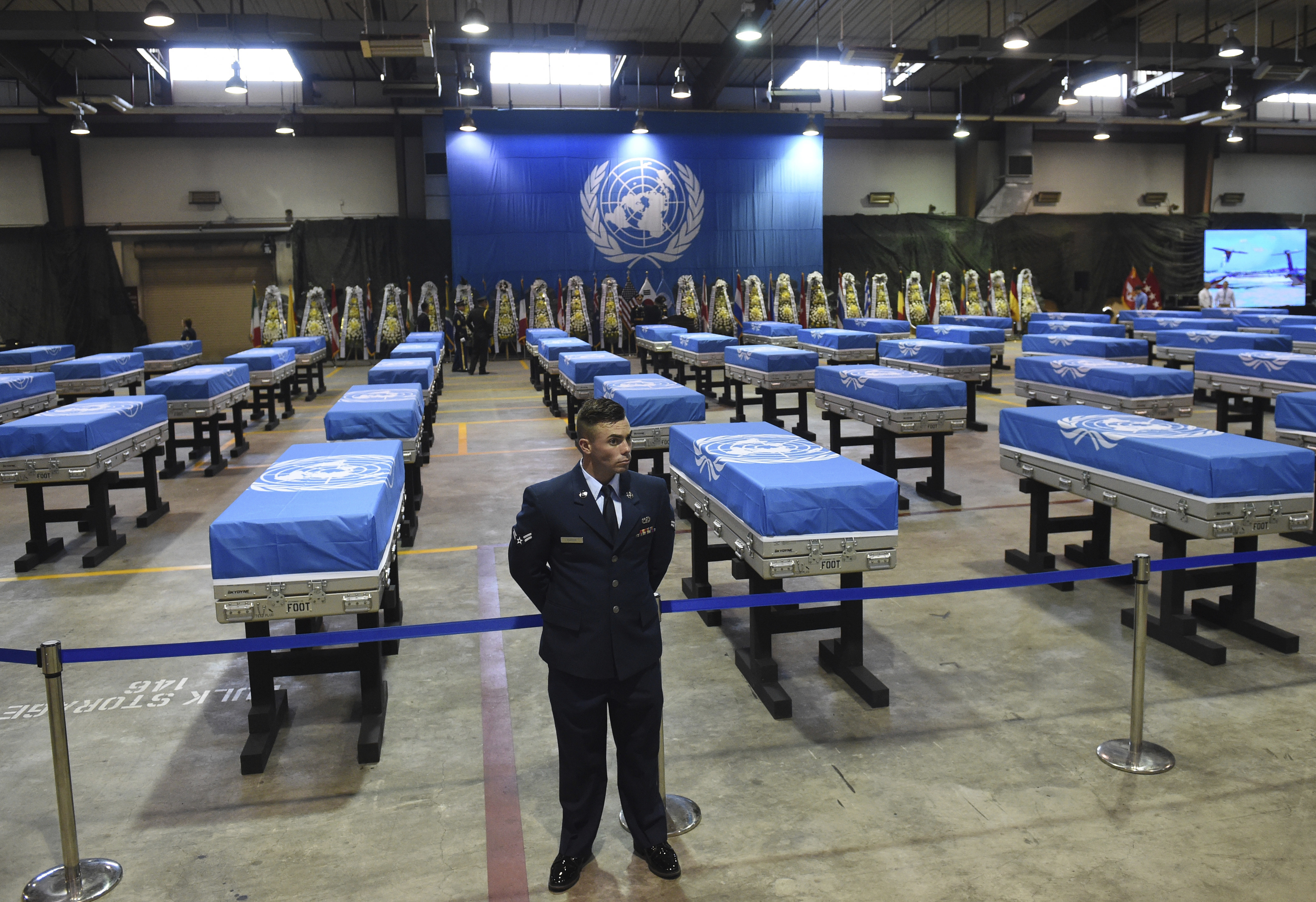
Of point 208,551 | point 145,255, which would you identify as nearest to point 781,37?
point 145,255

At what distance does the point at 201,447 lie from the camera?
1308cm

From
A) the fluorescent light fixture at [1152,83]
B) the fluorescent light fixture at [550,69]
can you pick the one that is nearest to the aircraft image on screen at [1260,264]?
the fluorescent light fixture at [1152,83]

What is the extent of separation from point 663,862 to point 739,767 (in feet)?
3.15

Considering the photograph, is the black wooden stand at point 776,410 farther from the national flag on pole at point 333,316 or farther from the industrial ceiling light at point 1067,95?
the national flag on pole at point 333,316

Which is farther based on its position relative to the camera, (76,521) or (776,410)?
(776,410)

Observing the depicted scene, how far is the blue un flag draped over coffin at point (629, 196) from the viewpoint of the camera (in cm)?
2762

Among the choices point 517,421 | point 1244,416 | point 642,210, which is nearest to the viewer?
point 1244,416

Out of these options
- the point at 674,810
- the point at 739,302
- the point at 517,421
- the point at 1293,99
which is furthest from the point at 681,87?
the point at 1293,99

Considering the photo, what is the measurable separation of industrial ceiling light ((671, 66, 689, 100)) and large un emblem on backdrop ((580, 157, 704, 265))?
8726mm

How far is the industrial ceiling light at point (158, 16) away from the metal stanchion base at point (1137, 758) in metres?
14.9

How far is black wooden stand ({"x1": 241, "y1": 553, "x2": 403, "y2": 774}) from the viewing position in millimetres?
4758

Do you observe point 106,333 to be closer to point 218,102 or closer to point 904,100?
point 218,102

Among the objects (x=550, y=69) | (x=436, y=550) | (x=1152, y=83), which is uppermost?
(x=550, y=69)

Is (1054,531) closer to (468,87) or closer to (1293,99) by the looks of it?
(468,87)
